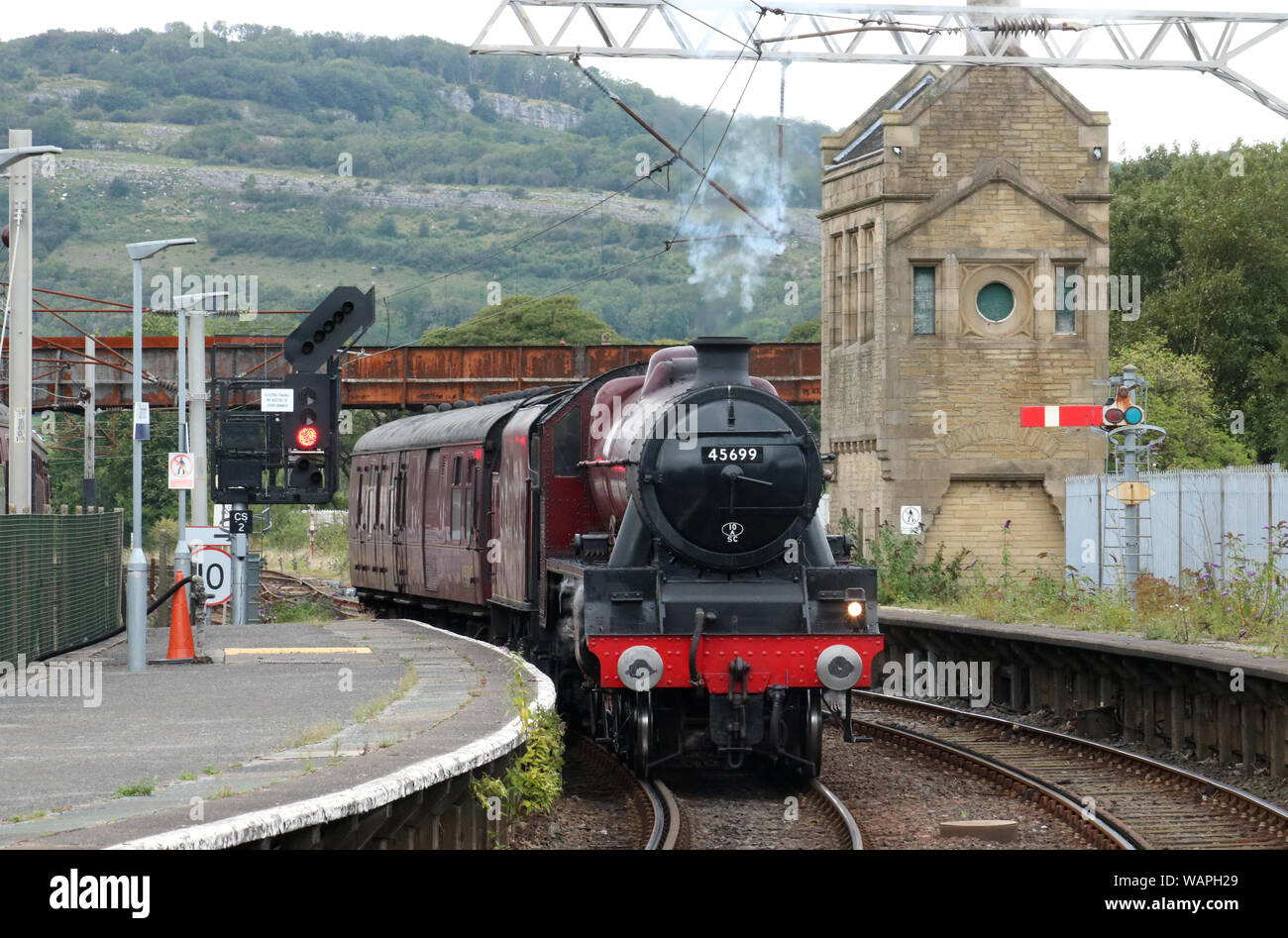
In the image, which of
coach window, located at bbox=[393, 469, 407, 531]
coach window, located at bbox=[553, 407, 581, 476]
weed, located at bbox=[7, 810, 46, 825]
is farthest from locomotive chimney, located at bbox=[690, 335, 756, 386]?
coach window, located at bbox=[393, 469, 407, 531]

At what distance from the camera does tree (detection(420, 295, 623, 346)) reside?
263 ft

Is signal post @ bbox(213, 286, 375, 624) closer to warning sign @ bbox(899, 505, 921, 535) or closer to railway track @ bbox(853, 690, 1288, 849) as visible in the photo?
railway track @ bbox(853, 690, 1288, 849)

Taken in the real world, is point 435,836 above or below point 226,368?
below

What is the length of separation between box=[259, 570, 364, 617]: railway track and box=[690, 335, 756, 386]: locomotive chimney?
2215 centimetres

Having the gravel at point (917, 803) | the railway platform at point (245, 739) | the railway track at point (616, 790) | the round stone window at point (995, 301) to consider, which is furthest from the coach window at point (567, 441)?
the round stone window at point (995, 301)

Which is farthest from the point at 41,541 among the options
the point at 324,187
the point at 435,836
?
the point at 324,187

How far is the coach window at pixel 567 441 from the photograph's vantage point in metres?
16.6

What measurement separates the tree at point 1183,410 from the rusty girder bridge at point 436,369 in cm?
879

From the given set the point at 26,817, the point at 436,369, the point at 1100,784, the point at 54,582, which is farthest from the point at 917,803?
the point at 436,369

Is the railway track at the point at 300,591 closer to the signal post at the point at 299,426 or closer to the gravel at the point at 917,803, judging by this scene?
the signal post at the point at 299,426

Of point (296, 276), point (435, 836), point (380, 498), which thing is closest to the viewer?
point (435, 836)

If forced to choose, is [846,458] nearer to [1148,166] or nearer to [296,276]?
[1148,166]

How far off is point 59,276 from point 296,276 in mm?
22102
